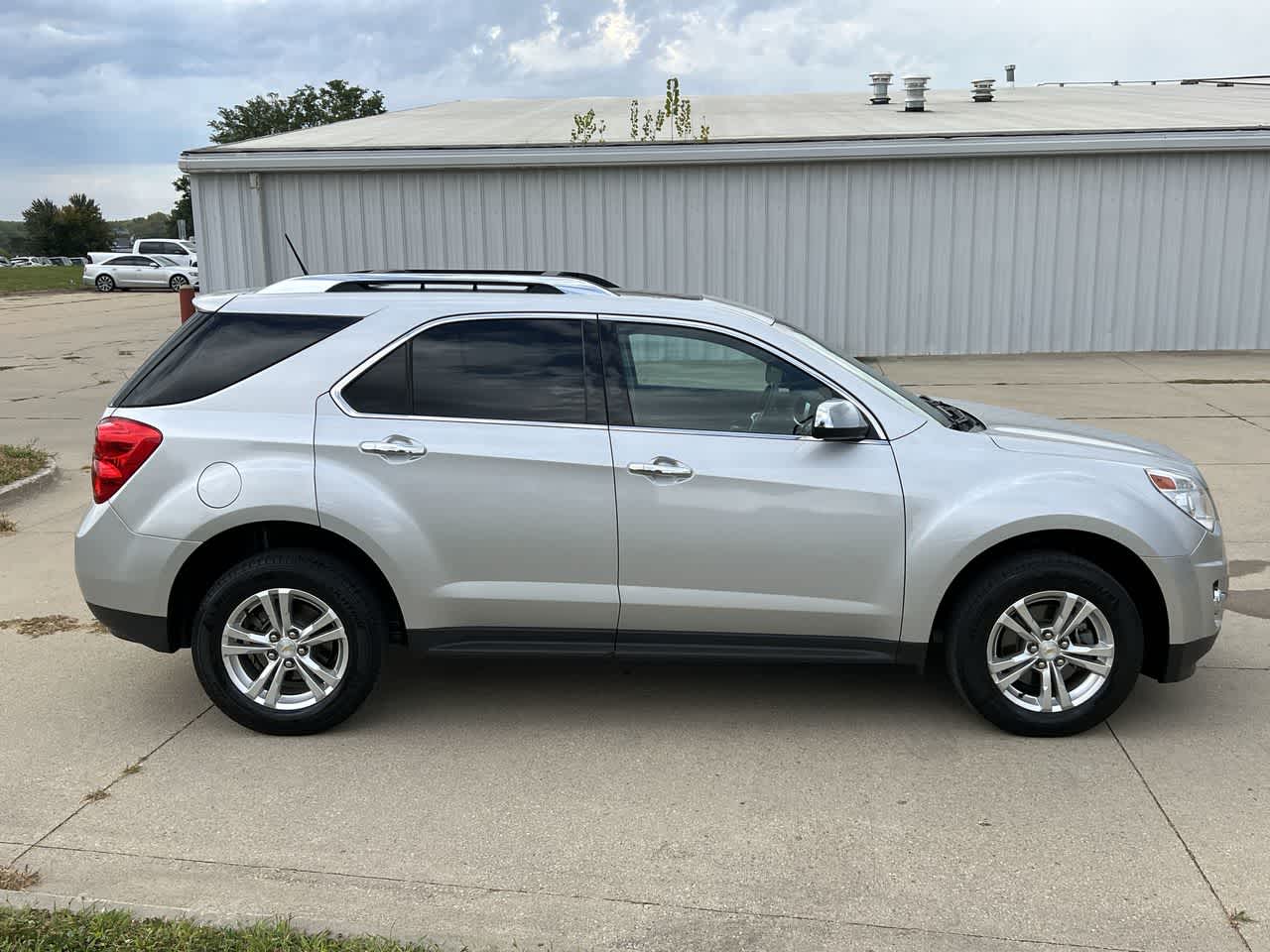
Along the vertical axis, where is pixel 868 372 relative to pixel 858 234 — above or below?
below

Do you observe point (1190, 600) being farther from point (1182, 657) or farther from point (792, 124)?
point (792, 124)

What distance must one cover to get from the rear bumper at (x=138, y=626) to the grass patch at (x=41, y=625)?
1577 millimetres

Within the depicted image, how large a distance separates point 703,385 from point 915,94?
1673 centimetres

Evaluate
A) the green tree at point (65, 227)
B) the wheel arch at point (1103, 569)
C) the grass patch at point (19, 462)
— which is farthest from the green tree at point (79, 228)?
the wheel arch at point (1103, 569)

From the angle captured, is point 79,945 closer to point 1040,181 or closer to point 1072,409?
point 1072,409

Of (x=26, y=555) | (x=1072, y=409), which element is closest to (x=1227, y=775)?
(x=26, y=555)

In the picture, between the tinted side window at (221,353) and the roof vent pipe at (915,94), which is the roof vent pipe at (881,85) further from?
the tinted side window at (221,353)

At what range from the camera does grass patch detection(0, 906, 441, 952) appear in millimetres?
3279

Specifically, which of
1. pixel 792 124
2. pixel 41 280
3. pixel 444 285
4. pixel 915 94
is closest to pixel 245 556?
pixel 444 285

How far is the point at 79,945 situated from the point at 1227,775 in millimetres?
3817

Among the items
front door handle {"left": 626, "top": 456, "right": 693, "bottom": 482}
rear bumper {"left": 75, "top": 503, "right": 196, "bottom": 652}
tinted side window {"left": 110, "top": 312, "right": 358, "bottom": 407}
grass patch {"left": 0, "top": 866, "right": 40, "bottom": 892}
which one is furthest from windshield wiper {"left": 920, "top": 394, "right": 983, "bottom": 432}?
grass patch {"left": 0, "top": 866, "right": 40, "bottom": 892}

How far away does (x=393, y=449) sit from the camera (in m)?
4.69

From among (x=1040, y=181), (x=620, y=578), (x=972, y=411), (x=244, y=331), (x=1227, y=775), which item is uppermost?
(x=1040, y=181)

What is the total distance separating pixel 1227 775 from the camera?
4492 millimetres
